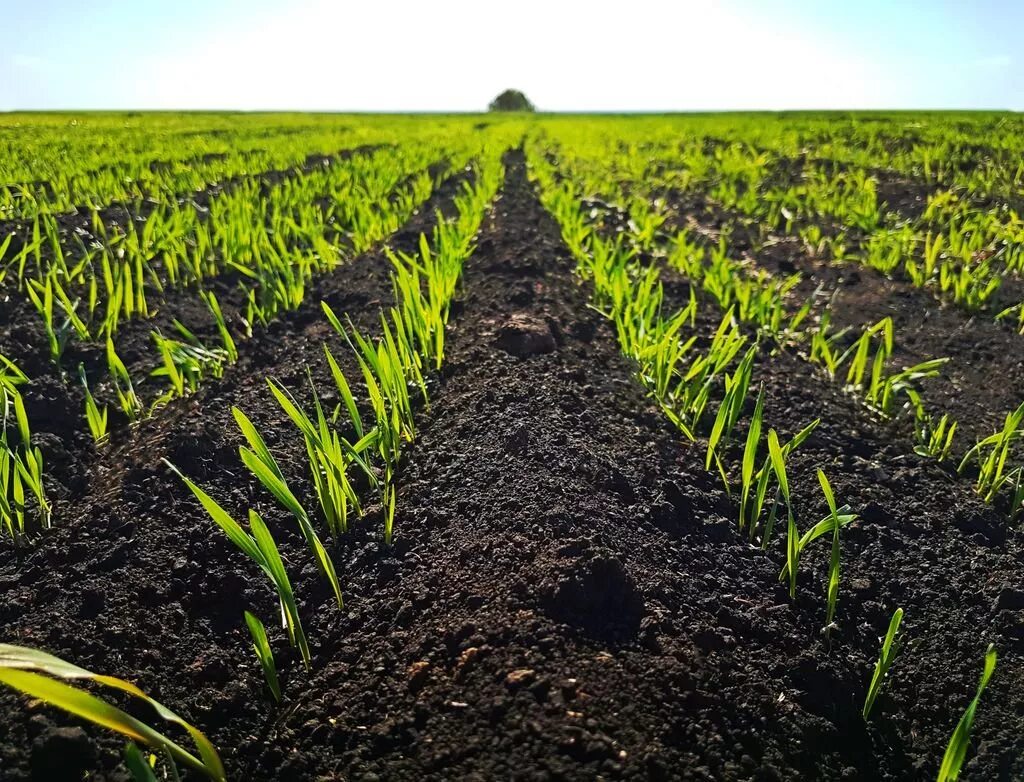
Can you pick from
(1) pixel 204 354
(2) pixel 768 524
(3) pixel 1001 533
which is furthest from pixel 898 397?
(1) pixel 204 354

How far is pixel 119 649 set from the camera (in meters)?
1.30

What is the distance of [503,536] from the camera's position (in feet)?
4.95

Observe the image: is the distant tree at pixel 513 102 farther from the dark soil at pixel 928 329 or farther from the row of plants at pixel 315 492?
the row of plants at pixel 315 492

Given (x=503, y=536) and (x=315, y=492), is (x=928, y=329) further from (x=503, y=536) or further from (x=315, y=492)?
(x=315, y=492)

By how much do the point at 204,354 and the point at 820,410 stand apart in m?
2.11

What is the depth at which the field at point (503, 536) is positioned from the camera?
43.1 inches

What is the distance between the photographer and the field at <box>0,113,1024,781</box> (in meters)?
1.10

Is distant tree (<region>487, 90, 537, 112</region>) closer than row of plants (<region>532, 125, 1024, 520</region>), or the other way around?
row of plants (<region>532, 125, 1024, 520</region>)

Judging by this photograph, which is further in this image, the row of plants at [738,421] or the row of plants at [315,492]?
the row of plants at [738,421]

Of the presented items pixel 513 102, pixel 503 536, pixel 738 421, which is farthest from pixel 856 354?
pixel 513 102

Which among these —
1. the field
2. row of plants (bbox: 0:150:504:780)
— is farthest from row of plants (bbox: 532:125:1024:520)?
row of plants (bbox: 0:150:504:780)

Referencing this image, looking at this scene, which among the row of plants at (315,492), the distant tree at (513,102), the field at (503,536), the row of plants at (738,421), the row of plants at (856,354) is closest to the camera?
the row of plants at (315,492)

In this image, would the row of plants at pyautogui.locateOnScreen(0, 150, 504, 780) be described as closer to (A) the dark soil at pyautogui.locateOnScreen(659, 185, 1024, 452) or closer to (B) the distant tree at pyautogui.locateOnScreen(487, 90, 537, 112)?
(A) the dark soil at pyautogui.locateOnScreen(659, 185, 1024, 452)

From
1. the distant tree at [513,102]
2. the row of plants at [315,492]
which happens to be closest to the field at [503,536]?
the row of plants at [315,492]
